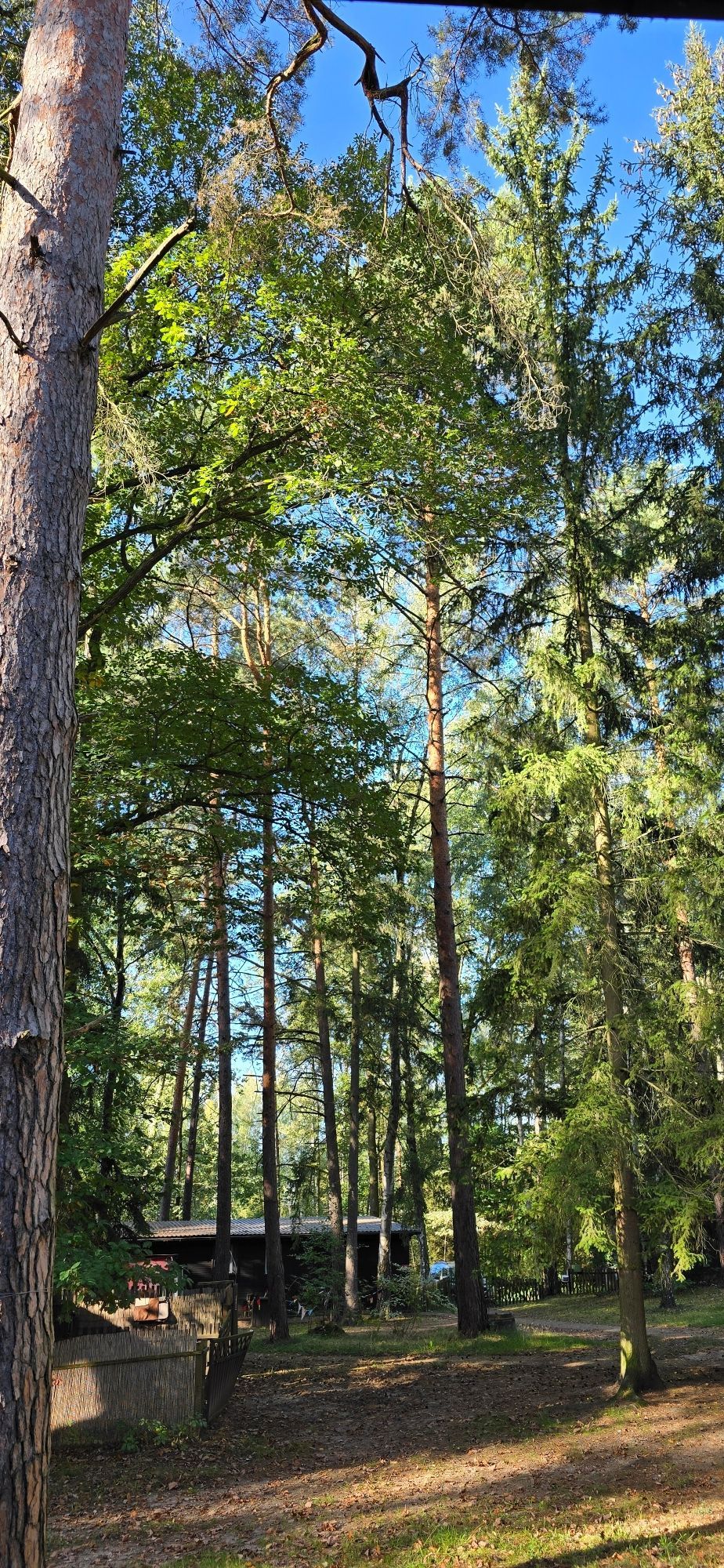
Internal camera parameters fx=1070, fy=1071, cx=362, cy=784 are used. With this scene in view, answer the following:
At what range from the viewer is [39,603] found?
13.0 feet

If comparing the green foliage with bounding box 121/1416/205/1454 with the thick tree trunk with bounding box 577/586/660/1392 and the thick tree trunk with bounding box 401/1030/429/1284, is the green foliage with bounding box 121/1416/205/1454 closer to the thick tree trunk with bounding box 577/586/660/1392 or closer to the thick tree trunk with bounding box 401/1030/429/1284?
the thick tree trunk with bounding box 577/586/660/1392

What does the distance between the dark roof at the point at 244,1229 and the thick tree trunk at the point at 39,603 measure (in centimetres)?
2568

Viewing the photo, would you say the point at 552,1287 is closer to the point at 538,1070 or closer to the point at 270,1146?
the point at 270,1146

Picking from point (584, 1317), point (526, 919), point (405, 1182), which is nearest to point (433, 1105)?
point (405, 1182)

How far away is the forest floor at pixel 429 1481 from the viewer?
272 inches

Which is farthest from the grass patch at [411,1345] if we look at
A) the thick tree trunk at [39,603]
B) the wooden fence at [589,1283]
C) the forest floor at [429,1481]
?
the thick tree trunk at [39,603]

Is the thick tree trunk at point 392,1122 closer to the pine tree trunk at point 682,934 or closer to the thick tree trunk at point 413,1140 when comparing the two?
the thick tree trunk at point 413,1140

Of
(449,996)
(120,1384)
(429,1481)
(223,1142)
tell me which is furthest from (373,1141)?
(429,1481)

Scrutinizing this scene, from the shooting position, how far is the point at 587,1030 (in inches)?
447

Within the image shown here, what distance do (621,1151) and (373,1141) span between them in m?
27.5

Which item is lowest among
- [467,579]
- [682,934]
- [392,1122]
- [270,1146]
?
[270,1146]

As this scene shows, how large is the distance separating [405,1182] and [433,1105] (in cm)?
625

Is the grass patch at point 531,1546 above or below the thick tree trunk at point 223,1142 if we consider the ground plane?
below

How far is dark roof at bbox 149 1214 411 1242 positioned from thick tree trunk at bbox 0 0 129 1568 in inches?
1011
